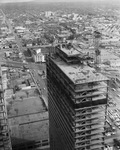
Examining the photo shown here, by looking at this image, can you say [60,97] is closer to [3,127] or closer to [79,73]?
[79,73]

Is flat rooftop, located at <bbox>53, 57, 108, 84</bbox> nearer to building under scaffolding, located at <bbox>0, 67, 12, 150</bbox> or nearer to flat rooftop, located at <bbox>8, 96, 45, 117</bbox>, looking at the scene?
building under scaffolding, located at <bbox>0, 67, 12, 150</bbox>

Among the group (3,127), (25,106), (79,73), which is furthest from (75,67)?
(25,106)

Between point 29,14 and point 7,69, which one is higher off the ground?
point 29,14

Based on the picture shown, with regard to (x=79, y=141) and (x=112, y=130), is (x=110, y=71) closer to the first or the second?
(x=112, y=130)

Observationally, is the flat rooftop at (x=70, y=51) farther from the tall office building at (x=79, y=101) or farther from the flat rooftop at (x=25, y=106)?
the flat rooftop at (x=25, y=106)

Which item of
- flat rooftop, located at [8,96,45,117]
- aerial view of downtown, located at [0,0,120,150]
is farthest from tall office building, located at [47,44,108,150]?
flat rooftop, located at [8,96,45,117]

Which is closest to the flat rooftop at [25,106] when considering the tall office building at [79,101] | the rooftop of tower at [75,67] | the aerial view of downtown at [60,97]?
the aerial view of downtown at [60,97]

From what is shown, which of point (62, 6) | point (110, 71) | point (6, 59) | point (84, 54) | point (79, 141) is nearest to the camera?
point (79, 141)

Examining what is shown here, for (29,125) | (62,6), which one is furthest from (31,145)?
(62,6)
